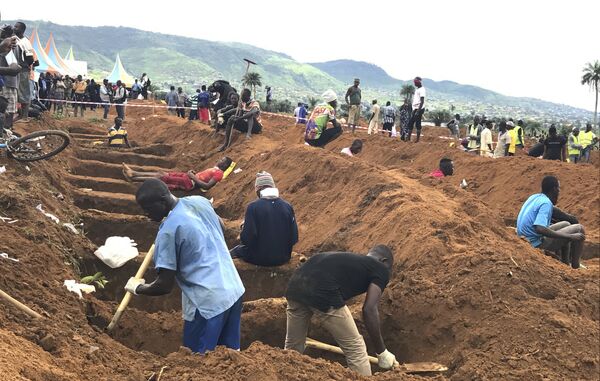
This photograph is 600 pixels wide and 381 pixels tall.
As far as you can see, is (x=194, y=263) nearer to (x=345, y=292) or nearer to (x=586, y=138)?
(x=345, y=292)

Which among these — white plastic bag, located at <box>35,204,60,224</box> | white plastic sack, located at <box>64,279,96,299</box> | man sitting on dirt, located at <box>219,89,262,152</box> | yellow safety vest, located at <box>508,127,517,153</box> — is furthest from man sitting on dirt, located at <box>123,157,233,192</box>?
yellow safety vest, located at <box>508,127,517,153</box>

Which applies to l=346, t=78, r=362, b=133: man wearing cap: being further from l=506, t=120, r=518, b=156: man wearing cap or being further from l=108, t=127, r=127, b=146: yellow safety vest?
l=108, t=127, r=127, b=146: yellow safety vest

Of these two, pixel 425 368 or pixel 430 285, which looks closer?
pixel 425 368

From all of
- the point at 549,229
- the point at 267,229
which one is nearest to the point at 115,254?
the point at 267,229

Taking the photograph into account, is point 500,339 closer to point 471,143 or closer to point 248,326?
point 248,326

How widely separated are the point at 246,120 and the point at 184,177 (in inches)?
192

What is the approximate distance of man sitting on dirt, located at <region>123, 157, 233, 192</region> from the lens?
11.3m

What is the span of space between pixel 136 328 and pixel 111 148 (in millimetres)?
11697

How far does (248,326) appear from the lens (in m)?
6.25

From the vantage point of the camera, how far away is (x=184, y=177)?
1163 cm

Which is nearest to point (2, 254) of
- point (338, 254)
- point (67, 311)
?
point (67, 311)

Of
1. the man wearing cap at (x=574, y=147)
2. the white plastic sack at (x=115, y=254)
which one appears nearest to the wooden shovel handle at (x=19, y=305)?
the white plastic sack at (x=115, y=254)

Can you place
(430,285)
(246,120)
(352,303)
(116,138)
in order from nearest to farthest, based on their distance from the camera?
(430,285)
(352,303)
(246,120)
(116,138)

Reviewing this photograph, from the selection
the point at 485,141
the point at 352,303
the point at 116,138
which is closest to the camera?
the point at 352,303
